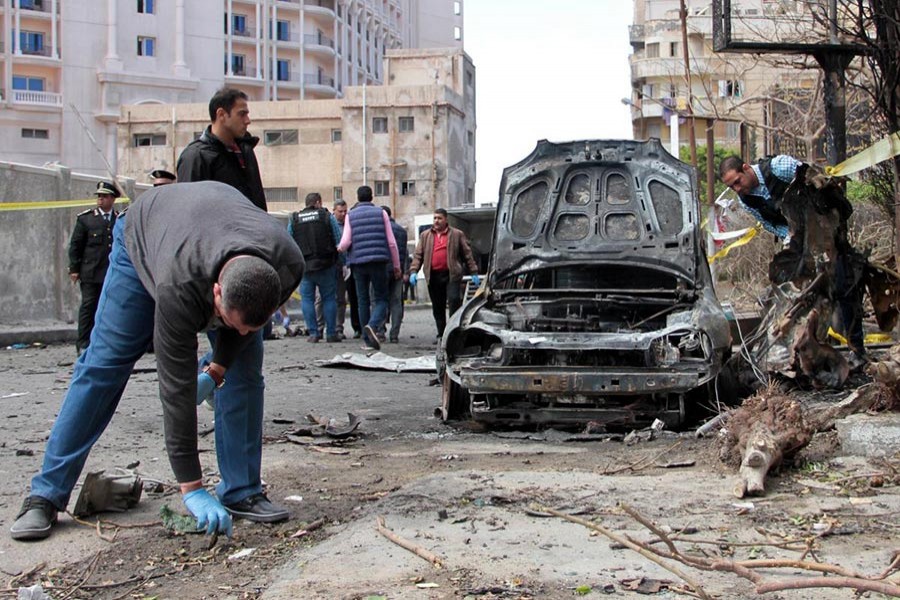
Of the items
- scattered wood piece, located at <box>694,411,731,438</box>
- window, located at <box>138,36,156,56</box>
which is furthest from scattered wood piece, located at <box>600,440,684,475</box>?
window, located at <box>138,36,156,56</box>

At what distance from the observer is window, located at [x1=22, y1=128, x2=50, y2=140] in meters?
63.7

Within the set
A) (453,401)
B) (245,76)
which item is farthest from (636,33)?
(453,401)

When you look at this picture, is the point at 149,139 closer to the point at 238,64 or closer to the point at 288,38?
the point at 238,64

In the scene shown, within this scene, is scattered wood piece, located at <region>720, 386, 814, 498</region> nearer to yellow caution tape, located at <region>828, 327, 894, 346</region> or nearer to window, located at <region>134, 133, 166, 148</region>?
yellow caution tape, located at <region>828, 327, 894, 346</region>

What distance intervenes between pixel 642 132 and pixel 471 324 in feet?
219

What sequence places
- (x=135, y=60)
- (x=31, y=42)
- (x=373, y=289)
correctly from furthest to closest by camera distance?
1. (x=135, y=60)
2. (x=31, y=42)
3. (x=373, y=289)

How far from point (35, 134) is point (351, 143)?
20.0 metres

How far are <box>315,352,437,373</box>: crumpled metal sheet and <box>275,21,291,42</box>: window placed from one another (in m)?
67.6

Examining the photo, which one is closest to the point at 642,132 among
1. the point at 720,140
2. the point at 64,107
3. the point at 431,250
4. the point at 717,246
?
the point at 720,140

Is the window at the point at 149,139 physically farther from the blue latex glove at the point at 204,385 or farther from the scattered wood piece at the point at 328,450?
the blue latex glove at the point at 204,385

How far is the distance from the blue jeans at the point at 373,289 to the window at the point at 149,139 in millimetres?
50248

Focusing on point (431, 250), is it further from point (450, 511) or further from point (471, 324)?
point (450, 511)

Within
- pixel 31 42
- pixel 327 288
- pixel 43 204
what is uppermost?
pixel 31 42

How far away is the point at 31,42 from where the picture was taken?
6469 centimetres
